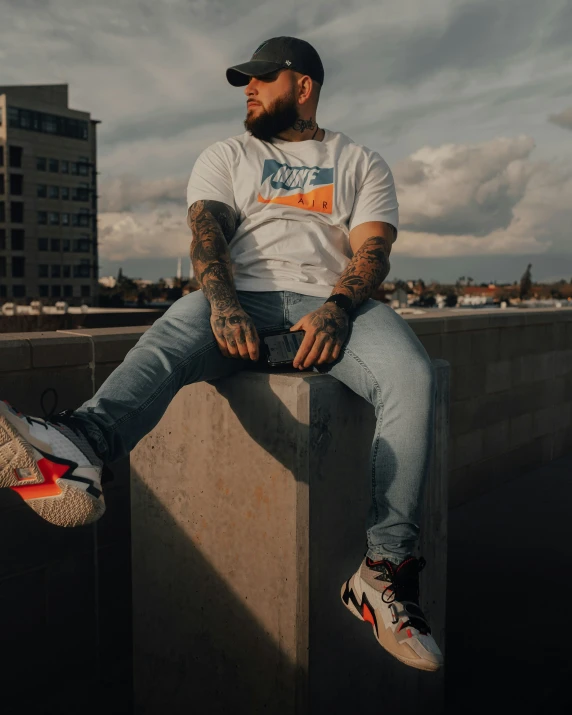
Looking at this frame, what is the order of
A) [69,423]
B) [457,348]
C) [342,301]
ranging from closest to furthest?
[69,423] < [342,301] < [457,348]

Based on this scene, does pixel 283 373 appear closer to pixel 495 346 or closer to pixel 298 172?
pixel 298 172

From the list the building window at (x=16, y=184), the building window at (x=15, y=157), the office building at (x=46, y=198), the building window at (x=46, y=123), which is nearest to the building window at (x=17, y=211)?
the office building at (x=46, y=198)

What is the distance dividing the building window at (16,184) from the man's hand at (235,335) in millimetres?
80732

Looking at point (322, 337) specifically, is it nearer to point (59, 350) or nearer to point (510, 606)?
point (59, 350)

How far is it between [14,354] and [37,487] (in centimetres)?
112

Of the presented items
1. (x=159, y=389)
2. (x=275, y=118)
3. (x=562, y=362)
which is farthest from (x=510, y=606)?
(x=562, y=362)

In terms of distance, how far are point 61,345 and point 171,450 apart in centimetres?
67

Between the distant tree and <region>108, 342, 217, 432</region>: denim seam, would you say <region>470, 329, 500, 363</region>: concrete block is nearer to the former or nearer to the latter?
<region>108, 342, 217, 432</region>: denim seam

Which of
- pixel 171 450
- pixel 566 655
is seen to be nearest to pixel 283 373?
pixel 171 450

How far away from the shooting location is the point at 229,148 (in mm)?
2715

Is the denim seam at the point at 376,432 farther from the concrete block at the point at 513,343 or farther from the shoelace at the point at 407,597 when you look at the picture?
the concrete block at the point at 513,343

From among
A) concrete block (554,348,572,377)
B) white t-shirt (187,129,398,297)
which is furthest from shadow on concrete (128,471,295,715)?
concrete block (554,348,572,377)

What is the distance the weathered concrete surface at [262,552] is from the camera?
7.28 feet

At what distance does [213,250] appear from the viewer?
252cm
